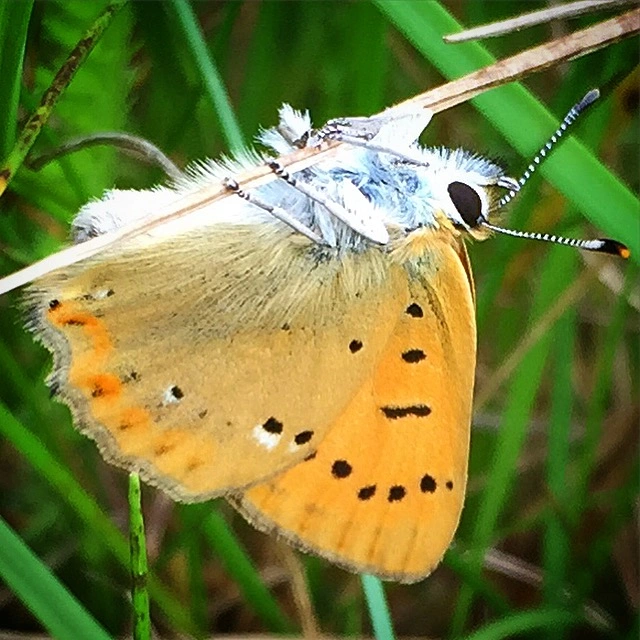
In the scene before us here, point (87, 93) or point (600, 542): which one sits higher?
point (87, 93)

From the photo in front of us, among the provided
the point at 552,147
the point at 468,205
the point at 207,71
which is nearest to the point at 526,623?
the point at 468,205

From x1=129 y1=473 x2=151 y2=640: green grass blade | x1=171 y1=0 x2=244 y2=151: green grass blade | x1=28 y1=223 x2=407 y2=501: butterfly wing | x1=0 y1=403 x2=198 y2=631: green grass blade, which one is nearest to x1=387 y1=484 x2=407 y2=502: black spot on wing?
x1=28 y1=223 x2=407 y2=501: butterfly wing

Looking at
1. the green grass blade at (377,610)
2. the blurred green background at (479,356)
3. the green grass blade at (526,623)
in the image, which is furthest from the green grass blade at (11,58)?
the green grass blade at (526,623)

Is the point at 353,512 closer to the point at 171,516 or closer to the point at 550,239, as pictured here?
the point at 550,239

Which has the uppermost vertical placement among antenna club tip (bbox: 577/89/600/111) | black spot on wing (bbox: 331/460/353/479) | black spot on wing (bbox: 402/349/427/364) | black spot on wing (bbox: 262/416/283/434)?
antenna club tip (bbox: 577/89/600/111)

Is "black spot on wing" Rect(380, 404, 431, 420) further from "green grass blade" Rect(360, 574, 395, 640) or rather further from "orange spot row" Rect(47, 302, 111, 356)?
"orange spot row" Rect(47, 302, 111, 356)

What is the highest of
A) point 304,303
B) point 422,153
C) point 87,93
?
point 87,93

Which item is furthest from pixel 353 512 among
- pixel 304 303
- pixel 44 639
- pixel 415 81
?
pixel 415 81
